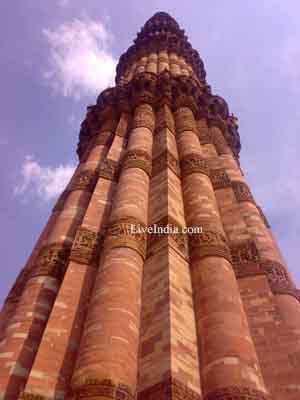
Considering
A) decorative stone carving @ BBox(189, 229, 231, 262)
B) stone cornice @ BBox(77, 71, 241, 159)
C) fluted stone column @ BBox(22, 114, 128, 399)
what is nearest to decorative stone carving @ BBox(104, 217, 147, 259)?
fluted stone column @ BBox(22, 114, 128, 399)

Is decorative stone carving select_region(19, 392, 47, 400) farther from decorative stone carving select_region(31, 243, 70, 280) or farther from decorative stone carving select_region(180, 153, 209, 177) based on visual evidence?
decorative stone carving select_region(180, 153, 209, 177)

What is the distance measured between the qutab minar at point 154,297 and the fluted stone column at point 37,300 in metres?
0.02

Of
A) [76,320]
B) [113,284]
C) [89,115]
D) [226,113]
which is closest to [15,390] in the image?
[76,320]

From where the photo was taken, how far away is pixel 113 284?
5.30 metres

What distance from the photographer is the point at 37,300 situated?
20.2ft

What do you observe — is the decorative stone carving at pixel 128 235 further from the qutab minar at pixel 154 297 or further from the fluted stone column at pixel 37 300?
the fluted stone column at pixel 37 300

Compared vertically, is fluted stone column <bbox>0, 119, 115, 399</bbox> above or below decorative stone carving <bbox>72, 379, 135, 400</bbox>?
above

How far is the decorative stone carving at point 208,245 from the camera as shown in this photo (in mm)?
6297

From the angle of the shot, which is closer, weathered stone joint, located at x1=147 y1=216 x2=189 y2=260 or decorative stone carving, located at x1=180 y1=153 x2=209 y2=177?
weathered stone joint, located at x1=147 y1=216 x2=189 y2=260

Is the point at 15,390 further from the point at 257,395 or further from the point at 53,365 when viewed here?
the point at 257,395

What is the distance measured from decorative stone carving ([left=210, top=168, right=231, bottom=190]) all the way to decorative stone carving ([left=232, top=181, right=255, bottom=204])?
0.36m

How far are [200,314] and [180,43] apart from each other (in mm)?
18807

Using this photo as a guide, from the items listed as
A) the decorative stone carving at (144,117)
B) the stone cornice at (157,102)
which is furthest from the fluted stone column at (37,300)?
the stone cornice at (157,102)

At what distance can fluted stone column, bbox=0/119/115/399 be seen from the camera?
5016mm
